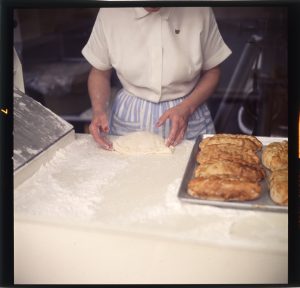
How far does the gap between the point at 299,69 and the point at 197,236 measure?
73cm

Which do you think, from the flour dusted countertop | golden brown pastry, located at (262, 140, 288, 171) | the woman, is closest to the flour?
the flour dusted countertop

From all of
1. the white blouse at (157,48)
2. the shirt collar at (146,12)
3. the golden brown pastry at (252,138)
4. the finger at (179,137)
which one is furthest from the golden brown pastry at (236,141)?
A: the shirt collar at (146,12)

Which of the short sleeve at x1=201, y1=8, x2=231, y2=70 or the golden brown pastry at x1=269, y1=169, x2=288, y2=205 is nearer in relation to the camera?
the golden brown pastry at x1=269, y1=169, x2=288, y2=205

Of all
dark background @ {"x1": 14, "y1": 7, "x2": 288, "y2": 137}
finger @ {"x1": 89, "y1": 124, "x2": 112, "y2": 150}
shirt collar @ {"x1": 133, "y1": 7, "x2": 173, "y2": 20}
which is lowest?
finger @ {"x1": 89, "y1": 124, "x2": 112, "y2": 150}

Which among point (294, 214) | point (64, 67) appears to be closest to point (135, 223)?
point (294, 214)

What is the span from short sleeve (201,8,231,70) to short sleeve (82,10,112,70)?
0.40 metres

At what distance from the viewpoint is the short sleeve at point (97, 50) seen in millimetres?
1466

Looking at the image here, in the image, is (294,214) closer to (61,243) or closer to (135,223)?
(135,223)

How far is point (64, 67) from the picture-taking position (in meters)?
A: 1.55

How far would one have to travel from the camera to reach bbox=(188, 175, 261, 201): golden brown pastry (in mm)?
1135

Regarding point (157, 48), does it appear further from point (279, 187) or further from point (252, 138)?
point (279, 187)

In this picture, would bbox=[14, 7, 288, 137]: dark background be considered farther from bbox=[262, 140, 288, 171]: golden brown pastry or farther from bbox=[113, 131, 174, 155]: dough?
bbox=[113, 131, 174, 155]: dough

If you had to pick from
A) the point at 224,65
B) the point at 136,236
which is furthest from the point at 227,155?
the point at 136,236

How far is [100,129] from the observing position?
161 centimetres
